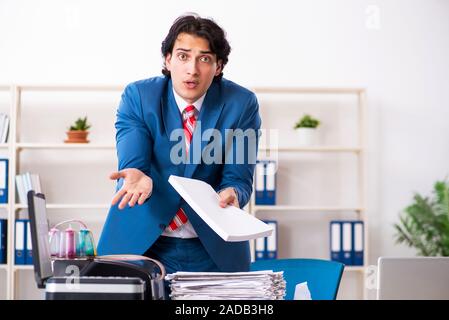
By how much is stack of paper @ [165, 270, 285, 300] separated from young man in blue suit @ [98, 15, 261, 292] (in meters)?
0.51

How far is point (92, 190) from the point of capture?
4.62 metres

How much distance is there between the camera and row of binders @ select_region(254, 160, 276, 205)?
14.5ft

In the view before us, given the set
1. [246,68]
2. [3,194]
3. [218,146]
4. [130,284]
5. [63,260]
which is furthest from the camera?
[246,68]

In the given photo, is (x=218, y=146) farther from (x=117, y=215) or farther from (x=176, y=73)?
(x=117, y=215)

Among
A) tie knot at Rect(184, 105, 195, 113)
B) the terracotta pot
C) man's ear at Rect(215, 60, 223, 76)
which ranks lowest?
tie knot at Rect(184, 105, 195, 113)

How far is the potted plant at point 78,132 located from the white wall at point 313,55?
1.10ft

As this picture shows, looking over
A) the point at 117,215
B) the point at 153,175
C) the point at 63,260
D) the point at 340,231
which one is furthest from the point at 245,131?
the point at 340,231

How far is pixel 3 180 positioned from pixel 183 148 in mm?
2880

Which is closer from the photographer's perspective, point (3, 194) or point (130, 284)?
point (130, 284)

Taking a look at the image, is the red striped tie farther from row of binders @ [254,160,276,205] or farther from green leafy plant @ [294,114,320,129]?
green leafy plant @ [294,114,320,129]

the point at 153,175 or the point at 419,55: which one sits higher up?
the point at 419,55

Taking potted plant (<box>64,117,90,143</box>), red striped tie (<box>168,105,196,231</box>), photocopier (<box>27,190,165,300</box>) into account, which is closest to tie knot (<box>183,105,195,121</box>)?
red striped tie (<box>168,105,196,231</box>)

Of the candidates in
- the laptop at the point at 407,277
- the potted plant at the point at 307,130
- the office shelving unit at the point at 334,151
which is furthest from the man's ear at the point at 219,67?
the potted plant at the point at 307,130

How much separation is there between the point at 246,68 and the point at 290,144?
1.93 ft
